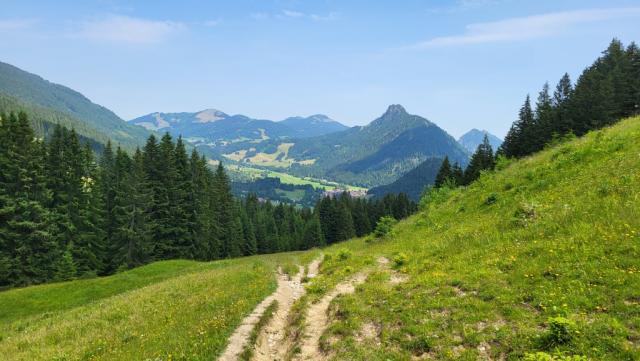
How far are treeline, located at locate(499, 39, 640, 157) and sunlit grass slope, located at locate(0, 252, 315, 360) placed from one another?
56796 mm

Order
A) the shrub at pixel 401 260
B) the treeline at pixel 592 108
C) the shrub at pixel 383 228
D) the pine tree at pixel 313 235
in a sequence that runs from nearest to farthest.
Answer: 1. the shrub at pixel 401 260
2. the shrub at pixel 383 228
3. the treeline at pixel 592 108
4. the pine tree at pixel 313 235

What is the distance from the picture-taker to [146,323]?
19.8 metres

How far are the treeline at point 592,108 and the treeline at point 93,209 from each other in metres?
64.7

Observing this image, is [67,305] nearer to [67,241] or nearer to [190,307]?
[190,307]

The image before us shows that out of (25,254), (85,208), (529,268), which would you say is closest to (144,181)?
(85,208)

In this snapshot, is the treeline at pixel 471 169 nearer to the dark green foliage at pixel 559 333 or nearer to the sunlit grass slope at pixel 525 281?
the sunlit grass slope at pixel 525 281

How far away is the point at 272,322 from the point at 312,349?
4.00 m

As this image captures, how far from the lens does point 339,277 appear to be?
23547 mm

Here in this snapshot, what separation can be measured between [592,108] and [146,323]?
7854 centimetres

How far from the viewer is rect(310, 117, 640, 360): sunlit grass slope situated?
37.5 feet

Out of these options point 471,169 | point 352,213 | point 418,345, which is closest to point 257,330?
point 418,345

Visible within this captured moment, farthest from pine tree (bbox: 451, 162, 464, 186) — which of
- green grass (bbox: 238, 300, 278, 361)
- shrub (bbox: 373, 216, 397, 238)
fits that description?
green grass (bbox: 238, 300, 278, 361)

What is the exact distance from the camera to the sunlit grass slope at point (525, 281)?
11.4 metres

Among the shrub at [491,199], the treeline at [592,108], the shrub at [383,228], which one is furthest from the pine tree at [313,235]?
the shrub at [491,199]
